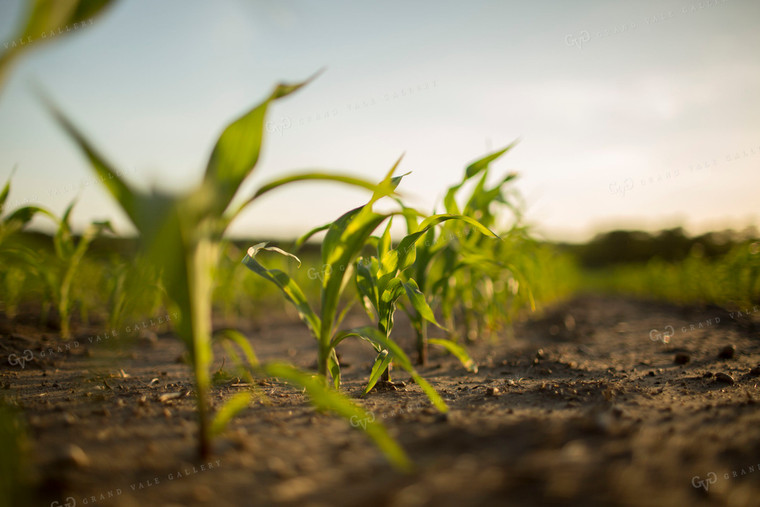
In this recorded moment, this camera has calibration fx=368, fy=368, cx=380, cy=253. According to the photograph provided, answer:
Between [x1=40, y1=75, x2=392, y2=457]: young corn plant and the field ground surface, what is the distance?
178mm

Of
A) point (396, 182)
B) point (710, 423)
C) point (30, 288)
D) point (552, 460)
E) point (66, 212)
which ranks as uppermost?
point (66, 212)

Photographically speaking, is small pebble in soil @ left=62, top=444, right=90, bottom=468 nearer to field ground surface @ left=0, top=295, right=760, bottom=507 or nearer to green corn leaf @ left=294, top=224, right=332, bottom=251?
field ground surface @ left=0, top=295, right=760, bottom=507

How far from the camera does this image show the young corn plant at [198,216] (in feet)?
2.74

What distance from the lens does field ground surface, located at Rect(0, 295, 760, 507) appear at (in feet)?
2.63

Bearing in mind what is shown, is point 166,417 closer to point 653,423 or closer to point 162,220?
point 162,220

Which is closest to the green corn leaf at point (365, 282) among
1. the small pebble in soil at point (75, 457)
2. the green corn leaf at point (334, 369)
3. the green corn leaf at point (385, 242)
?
the green corn leaf at point (385, 242)

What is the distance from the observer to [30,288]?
296 cm

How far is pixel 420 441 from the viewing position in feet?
3.40

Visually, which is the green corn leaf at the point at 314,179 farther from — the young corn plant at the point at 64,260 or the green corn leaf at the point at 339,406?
the young corn plant at the point at 64,260

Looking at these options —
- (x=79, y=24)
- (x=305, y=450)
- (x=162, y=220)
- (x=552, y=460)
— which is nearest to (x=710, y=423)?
(x=552, y=460)

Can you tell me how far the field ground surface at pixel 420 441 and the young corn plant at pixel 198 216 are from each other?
0.18 m

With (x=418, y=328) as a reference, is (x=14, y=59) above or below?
above

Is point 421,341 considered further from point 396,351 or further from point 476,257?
point 396,351

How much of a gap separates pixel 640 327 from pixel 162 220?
496cm
